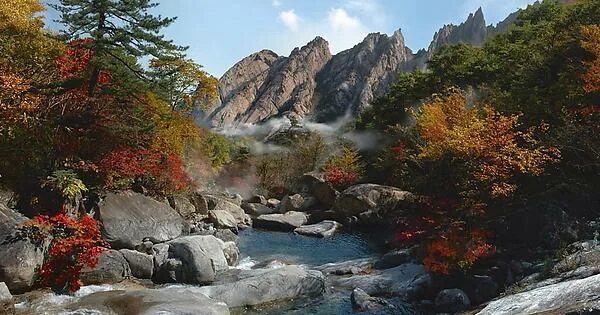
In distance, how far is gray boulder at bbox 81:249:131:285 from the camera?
15.1 metres

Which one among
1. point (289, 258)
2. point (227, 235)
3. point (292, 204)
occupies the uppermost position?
point (292, 204)

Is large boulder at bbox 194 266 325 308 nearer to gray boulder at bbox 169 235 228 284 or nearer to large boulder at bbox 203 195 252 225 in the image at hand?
gray boulder at bbox 169 235 228 284

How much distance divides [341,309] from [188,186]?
16861 millimetres

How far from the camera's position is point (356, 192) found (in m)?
32.4

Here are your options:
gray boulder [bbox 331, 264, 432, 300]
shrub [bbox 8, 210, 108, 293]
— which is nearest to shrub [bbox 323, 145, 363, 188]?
gray boulder [bbox 331, 264, 432, 300]

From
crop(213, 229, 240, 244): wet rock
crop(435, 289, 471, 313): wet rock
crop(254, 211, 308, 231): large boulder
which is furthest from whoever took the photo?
crop(254, 211, 308, 231): large boulder

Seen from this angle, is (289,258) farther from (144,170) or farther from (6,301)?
(6,301)

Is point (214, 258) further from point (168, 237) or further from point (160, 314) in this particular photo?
point (160, 314)

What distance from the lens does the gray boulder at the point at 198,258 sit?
648 inches

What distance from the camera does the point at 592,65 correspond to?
15672 millimetres

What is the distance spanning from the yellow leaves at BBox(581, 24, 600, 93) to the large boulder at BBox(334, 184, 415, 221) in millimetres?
15304

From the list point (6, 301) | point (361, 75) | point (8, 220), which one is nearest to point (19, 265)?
point (6, 301)

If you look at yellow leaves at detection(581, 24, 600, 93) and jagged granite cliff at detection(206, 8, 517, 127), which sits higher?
jagged granite cliff at detection(206, 8, 517, 127)

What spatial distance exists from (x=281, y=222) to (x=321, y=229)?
3.69 m
